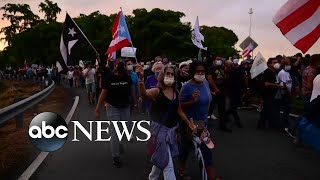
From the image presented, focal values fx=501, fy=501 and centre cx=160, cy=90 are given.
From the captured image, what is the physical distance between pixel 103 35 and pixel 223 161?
2767 inches

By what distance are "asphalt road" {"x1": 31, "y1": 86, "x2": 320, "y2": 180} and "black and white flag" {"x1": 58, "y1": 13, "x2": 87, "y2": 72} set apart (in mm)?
2649

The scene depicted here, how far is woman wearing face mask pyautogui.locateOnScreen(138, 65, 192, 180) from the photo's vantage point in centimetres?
597

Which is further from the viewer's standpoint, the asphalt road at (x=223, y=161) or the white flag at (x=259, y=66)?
the white flag at (x=259, y=66)

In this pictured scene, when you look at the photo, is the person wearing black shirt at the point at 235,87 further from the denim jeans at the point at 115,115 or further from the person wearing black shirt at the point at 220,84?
the denim jeans at the point at 115,115

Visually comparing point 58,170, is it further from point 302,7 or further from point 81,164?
point 302,7

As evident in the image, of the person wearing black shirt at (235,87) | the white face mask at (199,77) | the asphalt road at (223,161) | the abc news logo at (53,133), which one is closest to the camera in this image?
the white face mask at (199,77)

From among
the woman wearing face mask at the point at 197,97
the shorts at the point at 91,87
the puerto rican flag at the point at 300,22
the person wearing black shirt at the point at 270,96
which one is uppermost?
the puerto rican flag at the point at 300,22

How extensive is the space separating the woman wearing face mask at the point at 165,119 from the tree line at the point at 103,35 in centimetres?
5746

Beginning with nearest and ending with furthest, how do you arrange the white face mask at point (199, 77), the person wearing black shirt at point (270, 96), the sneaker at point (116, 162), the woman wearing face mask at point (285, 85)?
the white face mask at point (199, 77), the sneaker at point (116, 162), the person wearing black shirt at point (270, 96), the woman wearing face mask at point (285, 85)

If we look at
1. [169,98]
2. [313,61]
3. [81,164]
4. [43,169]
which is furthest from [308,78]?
[43,169]

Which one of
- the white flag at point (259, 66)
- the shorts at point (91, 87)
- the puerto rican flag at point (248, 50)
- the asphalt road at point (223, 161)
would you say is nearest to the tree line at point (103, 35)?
the puerto rican flag at point (248, 50)

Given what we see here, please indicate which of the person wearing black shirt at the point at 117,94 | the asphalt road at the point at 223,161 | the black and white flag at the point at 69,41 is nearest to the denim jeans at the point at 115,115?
the person wearing black shirt at the point at 117,94

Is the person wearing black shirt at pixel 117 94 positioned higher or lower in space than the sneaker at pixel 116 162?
higher

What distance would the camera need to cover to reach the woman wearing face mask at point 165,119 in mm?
5969
